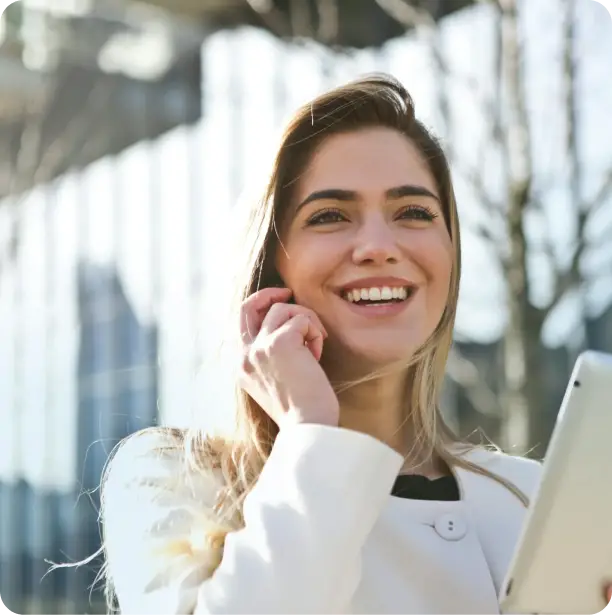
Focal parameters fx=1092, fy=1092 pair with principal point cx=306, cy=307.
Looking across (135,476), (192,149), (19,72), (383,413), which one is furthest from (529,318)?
(192,149)

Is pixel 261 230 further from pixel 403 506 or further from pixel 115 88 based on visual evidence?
pixel 115 88

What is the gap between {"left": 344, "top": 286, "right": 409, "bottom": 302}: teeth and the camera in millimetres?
1771

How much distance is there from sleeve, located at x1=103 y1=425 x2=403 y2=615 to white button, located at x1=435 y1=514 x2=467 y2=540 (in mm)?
222

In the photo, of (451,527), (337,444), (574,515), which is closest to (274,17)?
(451,527)

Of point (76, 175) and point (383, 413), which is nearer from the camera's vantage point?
point (383, 413)

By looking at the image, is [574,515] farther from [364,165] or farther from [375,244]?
[364,165]

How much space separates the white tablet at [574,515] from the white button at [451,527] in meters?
0.38

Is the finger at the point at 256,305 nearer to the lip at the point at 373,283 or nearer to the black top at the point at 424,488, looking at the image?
the lip at the point at 373,283

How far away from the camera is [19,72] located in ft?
28.0

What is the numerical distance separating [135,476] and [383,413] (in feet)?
1.56

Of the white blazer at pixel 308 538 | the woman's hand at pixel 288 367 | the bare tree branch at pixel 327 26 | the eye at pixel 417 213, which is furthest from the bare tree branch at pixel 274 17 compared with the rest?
the white blazer at pixel 308 538

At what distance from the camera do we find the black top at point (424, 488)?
5.95 feet

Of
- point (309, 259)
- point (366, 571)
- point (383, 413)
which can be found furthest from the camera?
point (383, 413)

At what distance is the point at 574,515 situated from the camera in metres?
1.29
